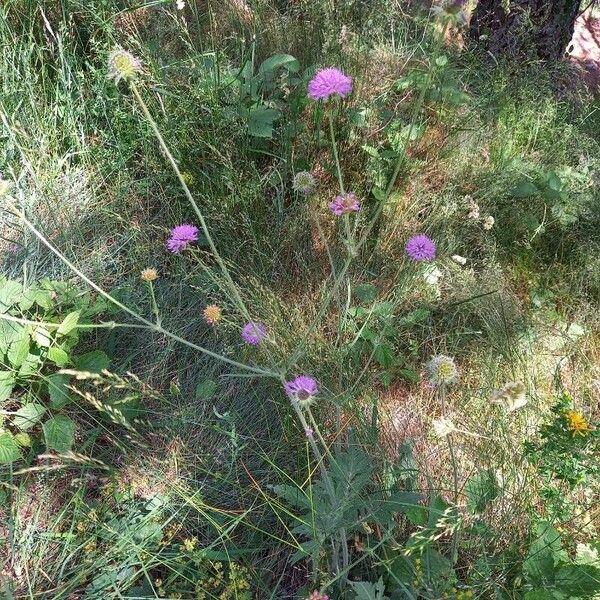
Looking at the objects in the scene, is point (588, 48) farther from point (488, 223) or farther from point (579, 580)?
point (579, 580)

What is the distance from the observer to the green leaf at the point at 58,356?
163cm

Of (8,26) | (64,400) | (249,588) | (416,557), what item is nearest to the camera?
(416,557)

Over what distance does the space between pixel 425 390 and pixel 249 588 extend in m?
0.78

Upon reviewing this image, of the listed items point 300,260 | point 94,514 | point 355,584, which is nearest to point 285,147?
point 300,260

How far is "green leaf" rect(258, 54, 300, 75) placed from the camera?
224cm

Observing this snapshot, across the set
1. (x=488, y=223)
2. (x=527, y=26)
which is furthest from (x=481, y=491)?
(x=527, y=26)

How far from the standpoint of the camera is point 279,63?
7.31 ft

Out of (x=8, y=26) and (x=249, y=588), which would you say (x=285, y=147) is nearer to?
(x=8, y=26)

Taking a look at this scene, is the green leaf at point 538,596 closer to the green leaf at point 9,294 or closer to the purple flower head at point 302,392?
the purple flower head at point 302,392

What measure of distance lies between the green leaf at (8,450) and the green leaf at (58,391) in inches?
5.6

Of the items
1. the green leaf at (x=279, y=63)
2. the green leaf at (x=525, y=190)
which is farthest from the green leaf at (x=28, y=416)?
the green leaf at (x=525, y=190)

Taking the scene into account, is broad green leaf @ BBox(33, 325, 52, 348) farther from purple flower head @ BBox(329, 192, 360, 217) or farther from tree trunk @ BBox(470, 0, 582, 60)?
tree trunk @ BBox(470, 0, 582, 60)

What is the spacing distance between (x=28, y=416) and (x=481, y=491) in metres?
1.22

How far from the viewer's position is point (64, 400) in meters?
1.64
